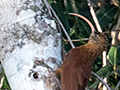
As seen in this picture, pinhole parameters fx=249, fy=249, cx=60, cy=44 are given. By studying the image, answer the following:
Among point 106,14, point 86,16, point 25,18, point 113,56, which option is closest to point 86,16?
point 86,16

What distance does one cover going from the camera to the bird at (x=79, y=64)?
1.76 m

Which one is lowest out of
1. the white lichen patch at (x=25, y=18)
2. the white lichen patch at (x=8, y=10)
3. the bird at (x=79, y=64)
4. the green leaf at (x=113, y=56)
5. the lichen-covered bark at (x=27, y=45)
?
the green leaf at (x=113, y=56)

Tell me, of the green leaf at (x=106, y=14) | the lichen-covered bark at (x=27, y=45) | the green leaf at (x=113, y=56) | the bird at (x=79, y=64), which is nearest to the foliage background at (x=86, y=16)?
the green leaf at (x=106, y=14)

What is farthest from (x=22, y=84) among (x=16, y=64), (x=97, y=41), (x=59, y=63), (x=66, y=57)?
(x=97, y=41)

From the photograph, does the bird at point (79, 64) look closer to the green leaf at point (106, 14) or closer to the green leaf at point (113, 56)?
the green leaf at point (113, 56)

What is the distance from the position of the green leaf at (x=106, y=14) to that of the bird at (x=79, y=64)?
147 centimetres

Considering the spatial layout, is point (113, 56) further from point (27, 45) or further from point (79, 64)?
point (27, 45)

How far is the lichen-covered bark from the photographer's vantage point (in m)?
1.55

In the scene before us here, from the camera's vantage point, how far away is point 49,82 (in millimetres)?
1575

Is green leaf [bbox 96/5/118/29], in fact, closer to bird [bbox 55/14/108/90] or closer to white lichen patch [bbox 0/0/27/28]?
bird [bbox 55/14/108/90]

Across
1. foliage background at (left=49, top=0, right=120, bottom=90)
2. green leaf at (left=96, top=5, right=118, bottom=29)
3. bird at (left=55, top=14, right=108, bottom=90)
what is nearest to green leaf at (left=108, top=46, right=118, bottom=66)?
foliage background at (left=49, top=0, right=120, bottom=90)

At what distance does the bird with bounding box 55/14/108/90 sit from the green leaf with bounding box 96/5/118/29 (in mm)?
1475

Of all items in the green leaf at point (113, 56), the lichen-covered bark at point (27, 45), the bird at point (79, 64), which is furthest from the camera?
the green leaf at point (113, 56)

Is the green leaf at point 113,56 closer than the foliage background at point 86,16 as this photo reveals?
Yes
